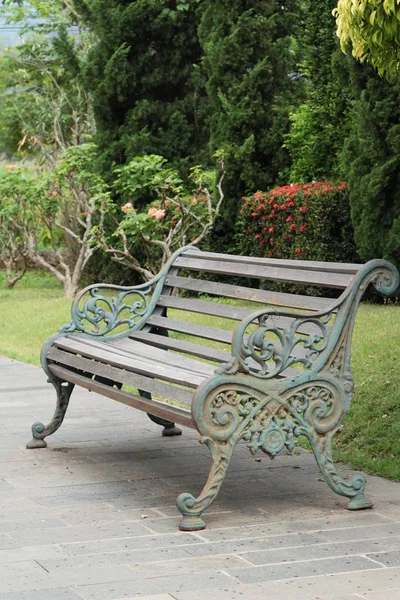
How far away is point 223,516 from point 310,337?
0.91 m

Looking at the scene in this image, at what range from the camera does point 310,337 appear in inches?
203

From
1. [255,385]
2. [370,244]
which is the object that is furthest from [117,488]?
[370,244]

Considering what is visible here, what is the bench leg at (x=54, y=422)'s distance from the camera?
21.8 feet

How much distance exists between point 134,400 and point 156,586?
66.1 inches

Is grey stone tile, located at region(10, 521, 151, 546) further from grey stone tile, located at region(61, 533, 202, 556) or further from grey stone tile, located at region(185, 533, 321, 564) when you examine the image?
grey stone tile, located at region(185, 533, 321, 564)

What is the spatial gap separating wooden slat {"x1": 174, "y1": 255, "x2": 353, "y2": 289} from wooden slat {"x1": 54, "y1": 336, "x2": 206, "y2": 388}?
27.3 inches

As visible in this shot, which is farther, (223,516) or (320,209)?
(320,209)

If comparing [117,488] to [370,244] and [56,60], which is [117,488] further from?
[56,60]

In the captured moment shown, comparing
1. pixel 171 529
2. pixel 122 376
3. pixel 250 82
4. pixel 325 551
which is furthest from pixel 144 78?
pixel 325 551

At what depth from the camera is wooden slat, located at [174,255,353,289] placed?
17.5ft

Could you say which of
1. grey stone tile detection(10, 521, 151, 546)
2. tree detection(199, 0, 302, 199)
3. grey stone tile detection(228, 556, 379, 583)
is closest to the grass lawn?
grey stone tile detection(228, 556, 379, 583)

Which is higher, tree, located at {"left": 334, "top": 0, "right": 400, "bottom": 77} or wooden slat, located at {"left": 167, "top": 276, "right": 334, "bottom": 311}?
tree, located at {"left": 334, "top": 0, "right": 400, "bottom": 77}

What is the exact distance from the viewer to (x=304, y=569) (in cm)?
421

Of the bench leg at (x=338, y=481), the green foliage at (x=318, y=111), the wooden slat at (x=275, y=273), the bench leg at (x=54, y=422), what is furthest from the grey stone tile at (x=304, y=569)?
the green foliage at (x=318, y=111)
